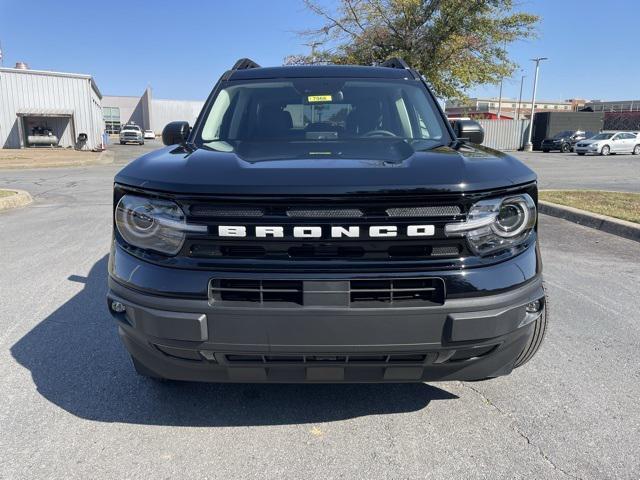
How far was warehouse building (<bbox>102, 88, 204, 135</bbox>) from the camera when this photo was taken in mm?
74938

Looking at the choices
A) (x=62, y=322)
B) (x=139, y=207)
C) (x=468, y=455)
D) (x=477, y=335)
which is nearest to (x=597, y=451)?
(x=468, y=455)

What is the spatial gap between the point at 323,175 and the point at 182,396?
157 centimetres

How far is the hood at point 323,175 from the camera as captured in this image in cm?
209

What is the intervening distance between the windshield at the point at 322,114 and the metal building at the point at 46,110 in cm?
3639

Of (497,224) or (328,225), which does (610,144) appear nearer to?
(497,224)

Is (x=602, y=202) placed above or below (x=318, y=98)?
below

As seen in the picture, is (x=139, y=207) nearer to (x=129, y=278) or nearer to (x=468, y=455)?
(x=129, y=278)

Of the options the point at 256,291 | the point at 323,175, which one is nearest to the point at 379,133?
the point at 323,175

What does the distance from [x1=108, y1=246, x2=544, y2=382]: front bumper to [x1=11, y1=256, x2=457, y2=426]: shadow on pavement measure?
50 centimetres

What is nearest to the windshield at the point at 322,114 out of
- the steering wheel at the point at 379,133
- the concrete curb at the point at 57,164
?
the steering wheel at the point at 379,133

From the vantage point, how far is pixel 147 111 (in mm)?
75188

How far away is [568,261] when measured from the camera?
5863mm

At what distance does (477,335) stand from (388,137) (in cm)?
152

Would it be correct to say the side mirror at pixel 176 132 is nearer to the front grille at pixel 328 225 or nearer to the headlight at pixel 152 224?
the headlight at pixel 152 224
